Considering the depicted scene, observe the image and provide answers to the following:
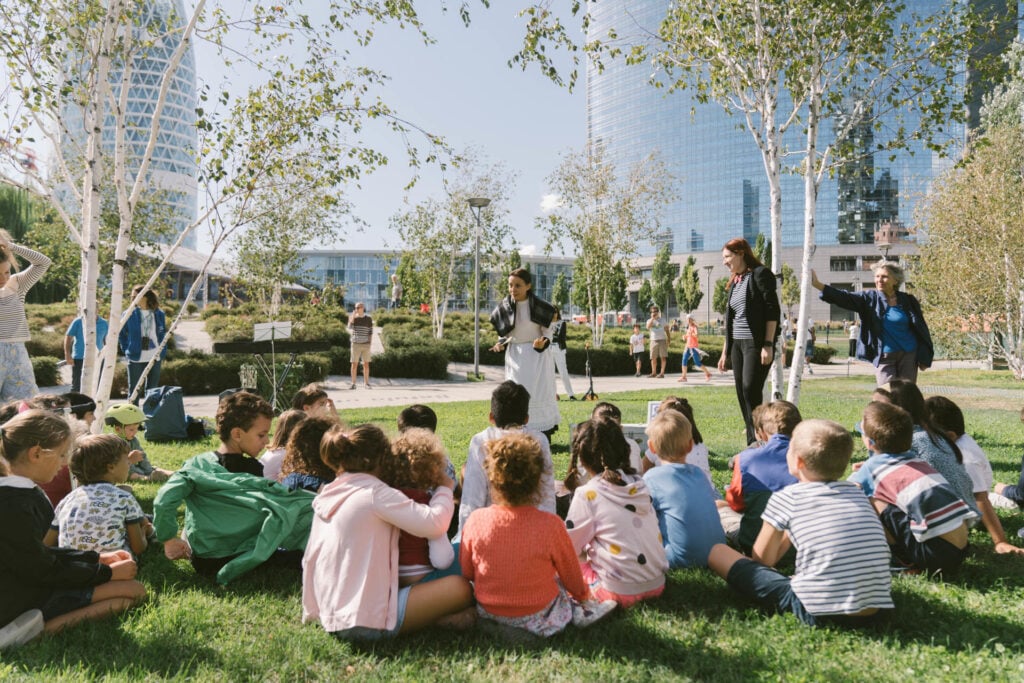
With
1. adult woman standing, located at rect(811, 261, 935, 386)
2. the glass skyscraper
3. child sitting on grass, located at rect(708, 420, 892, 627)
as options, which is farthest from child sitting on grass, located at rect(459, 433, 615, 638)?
the glass skyscraper

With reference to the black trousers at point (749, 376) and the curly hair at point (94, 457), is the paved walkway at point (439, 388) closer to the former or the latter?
the black trousers at point (749, 376)

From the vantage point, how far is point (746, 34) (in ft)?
25.7

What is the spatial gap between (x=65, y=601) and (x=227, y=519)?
0.75m

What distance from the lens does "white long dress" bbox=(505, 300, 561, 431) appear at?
6773 millimetres

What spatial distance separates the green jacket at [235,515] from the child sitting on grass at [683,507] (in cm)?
181

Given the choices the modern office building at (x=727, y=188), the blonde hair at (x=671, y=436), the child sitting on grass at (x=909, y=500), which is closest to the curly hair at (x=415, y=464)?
the blonde hair at (x=671, y=436)

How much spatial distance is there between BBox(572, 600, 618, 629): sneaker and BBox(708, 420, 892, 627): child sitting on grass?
70 cm

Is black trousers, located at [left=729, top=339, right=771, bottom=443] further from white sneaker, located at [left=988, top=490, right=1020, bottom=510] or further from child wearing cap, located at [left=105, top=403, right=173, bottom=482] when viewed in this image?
child wearing cap, located at [left=105, top=403, right=173, bottom=482]

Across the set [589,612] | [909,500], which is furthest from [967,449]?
[589,612]

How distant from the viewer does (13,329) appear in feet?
16.2

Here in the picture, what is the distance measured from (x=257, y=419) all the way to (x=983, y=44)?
28.5 feet

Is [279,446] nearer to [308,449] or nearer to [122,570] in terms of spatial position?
[308,449]

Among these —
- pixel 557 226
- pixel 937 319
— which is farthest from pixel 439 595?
pixel 557 226

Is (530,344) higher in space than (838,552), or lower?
higher
